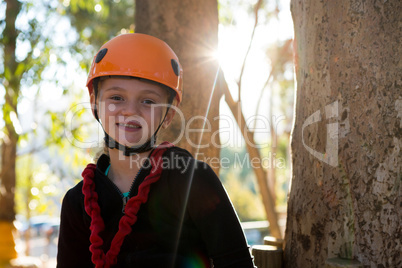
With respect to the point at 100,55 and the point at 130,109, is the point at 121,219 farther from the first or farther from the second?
the point at 100,55

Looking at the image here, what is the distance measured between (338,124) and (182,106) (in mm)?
1532

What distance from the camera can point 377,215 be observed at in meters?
1.82

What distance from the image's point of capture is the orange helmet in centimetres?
227

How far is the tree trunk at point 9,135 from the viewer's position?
7934mm

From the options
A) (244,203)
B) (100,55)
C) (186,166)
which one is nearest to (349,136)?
(186,166)

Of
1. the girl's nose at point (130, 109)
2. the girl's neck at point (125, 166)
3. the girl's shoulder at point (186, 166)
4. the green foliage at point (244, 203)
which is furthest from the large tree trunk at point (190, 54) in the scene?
the green foliage at point (244, 203)

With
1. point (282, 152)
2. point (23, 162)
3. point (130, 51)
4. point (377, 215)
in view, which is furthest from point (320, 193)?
point (23, 162)

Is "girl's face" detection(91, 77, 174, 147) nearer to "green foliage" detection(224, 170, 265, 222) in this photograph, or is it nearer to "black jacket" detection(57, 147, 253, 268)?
"black jacket" detection(57, 147, 253, 268)

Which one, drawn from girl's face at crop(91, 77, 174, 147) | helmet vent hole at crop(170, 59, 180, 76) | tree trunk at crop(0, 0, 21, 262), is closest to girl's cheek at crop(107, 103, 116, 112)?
girl's face at crop(91, 77, 174, 147)

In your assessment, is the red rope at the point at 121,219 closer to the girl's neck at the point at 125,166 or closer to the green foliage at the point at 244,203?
the girl's neck at the point at 125,166

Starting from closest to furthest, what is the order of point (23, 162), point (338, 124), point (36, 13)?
point (338, 124), point (36, 13), point (23, 162)

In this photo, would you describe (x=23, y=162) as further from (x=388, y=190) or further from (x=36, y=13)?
(x=388, y=190)

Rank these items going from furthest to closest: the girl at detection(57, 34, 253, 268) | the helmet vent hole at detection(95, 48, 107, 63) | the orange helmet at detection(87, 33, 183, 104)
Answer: the helmet vent hole at detection(95, 48, 107, 63), the orange helmet at detection(87, 33, 183, 104), the girl at detection(57, 34, 253, 268)

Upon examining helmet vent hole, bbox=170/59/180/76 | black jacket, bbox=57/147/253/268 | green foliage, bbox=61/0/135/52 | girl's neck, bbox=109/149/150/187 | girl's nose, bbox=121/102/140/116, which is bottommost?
black jacket, bbox=57/147/253/268
